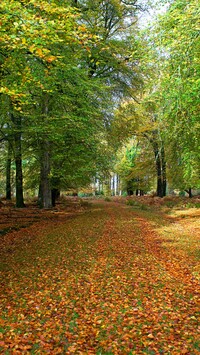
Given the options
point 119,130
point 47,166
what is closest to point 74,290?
point 47,166

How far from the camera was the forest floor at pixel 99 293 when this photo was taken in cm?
395

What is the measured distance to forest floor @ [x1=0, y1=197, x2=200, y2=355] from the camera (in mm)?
3951

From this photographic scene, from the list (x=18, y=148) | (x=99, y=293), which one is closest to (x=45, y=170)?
(x=18, y=148)

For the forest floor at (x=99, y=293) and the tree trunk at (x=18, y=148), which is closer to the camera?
the forest floor at (x=99, y=293)

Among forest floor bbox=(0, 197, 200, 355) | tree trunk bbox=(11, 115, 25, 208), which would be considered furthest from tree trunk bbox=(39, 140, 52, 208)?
forest floor bbox=(0, 197, 200, 355)

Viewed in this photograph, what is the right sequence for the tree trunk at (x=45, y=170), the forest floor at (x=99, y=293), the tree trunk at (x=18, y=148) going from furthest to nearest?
the tree trunk at (x=45, y=170), the tree trunk at (x=18, y=148), the forest floor at (x=99, y=293)

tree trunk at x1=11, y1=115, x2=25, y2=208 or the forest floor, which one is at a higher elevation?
tree trunk at x1=11, y1=115, x2=25, y2=208

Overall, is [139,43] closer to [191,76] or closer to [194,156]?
[191,76]

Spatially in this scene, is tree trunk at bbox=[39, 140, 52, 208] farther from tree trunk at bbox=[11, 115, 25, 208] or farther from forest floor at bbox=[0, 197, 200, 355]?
forest floor at bbox=[0, 197, 200, 355]

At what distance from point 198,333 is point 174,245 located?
529 centimetres

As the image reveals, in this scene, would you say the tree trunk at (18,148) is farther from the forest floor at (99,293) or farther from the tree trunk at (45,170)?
the forest floor at (99,293)

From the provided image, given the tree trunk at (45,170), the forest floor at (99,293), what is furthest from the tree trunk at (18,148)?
the forest floor at (99,293)

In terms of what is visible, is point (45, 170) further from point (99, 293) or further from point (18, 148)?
point (99, 293)

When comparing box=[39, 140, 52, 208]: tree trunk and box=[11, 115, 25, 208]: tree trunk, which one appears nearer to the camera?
box=[11, 115, 25, 208]: tree trunk
